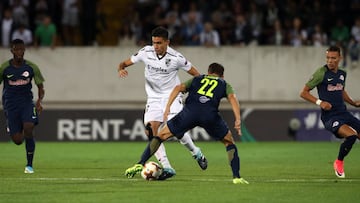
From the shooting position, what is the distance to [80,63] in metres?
27.0

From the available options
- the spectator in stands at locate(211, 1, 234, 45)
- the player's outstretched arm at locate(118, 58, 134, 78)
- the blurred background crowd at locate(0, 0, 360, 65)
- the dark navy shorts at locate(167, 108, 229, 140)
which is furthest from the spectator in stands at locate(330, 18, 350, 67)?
the dark navy shorts at locate(167, 108, 229, 140)

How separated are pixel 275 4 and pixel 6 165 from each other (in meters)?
11.5

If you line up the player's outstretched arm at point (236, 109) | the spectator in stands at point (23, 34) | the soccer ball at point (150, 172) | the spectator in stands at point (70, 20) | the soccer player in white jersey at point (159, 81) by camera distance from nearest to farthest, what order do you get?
1. the player's outstretched arm at point (236, 109)
2. the soccer ball at point (150, 172)
3. the soccer player in white jersey at point (159, 81)
4. the spectator in stands at point (23, 34)
5. the spectator in stands at point (70, 20)

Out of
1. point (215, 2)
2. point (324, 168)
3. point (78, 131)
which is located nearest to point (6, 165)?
point (324, 168)

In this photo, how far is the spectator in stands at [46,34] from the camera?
26.1m

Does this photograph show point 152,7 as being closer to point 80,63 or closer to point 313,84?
point 80,63

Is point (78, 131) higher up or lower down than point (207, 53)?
lower down

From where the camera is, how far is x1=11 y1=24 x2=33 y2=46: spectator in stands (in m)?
26.0

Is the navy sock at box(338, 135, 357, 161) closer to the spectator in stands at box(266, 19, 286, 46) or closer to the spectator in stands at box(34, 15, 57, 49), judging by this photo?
the spectator in stands at box(266, 19, 286, 46)

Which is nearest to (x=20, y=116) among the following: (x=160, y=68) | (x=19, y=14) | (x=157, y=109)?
(x=157, y=109)

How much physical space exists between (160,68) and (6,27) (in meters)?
11.7

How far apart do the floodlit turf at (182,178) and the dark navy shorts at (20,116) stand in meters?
0.72

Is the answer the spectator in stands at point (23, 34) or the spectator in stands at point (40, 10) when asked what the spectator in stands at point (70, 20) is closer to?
the spectator in stands at point (40, 10)

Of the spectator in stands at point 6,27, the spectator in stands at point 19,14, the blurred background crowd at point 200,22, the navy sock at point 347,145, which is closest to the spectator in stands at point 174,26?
the blurred background crowd at point 200,22
